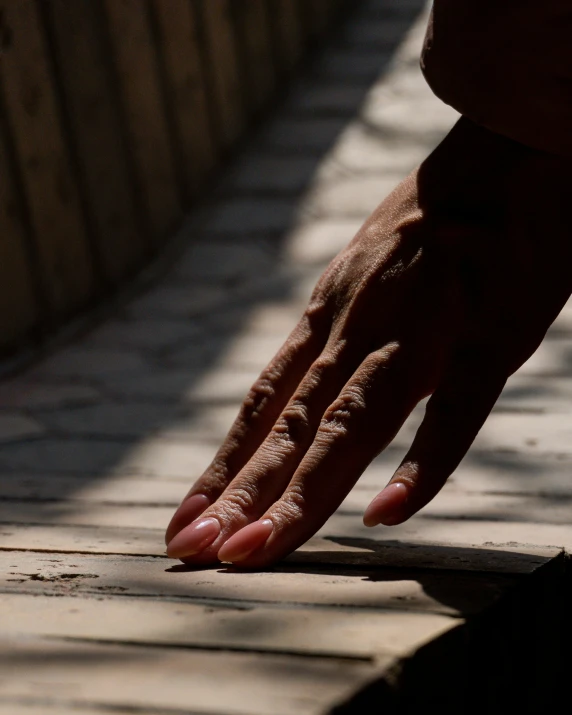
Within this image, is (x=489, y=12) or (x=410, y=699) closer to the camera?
(x=410, y=699)

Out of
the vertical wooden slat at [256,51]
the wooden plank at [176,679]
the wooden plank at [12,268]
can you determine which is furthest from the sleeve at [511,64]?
the vertical wooden slat at [256,51]

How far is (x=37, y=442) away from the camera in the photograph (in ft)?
8.21

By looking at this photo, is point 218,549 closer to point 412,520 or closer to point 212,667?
point 212,667

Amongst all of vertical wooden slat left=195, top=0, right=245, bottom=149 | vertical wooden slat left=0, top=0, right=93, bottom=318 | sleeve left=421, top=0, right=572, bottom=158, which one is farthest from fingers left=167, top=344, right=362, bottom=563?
vertical wooden slat left=195, top=0, right=245, bottom=149

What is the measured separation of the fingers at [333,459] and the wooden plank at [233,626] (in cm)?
18

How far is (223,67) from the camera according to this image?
418 cm

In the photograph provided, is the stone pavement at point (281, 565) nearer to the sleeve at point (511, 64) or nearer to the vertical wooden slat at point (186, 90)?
the vertical wooden slat at point (186, 90)

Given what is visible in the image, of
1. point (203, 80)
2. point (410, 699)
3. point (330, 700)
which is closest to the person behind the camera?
point (330, 700)

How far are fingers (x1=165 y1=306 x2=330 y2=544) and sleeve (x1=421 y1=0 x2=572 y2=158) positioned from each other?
34 centimetres

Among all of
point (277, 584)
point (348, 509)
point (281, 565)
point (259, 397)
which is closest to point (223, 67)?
point (348, 509)

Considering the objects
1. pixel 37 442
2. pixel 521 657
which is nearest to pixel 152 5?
pixel 37 442

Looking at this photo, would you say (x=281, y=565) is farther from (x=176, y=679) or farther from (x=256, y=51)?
(x=256, y=51)

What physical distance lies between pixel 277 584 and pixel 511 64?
1.96 feet

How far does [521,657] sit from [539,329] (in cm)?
36
